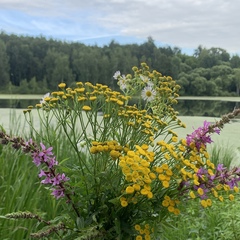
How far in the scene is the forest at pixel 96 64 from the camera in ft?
66.4

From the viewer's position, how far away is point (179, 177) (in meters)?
1.13

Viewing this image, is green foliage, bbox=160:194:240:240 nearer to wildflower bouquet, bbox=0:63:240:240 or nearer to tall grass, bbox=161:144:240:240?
tall grass, bbox=161:144:240:240

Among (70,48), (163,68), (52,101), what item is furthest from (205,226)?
(70,48)

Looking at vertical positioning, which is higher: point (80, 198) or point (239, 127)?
point (80, 198)

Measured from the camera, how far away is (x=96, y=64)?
73.9ft

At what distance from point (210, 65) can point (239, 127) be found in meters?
13.5

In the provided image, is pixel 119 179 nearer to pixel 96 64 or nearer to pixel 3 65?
pixel 96 64

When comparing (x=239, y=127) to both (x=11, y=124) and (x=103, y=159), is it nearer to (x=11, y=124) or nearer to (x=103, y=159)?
(x=11, y=124)

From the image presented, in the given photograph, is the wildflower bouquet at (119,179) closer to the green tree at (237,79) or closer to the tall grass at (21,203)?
the tall grass at (21,203)

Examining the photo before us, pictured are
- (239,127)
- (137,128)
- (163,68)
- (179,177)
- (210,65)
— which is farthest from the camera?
(210,65)

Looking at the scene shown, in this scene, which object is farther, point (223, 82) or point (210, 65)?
point (223, 82)

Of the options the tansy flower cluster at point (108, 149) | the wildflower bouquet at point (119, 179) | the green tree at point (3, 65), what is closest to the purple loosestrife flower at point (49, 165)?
the wildflower bouquet at point (119, 179)

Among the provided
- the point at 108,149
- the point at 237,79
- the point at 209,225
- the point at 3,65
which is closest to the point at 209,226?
the point at 209,225

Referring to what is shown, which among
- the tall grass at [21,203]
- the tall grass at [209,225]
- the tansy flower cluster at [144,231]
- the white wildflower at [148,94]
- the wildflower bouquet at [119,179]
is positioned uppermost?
the white wildflower at [148,94]
